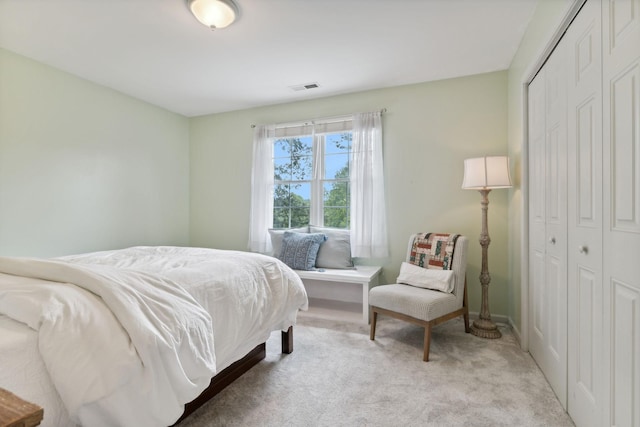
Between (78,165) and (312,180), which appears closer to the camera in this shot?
(78,165)

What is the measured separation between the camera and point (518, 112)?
2596 millimetres

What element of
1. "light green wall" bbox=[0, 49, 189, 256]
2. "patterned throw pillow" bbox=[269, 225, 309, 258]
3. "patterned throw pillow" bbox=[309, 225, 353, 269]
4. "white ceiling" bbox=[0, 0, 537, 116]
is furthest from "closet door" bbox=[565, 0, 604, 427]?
"light green wall" bbox=[0, 49, 189, 256]

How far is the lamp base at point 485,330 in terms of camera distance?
2644 mm

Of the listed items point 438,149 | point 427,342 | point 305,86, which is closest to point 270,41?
point 305,86

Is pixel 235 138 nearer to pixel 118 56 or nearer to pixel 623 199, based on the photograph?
pixel 118 56

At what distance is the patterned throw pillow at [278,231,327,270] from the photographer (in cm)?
343

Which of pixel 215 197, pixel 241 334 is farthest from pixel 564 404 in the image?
pixel 215 197

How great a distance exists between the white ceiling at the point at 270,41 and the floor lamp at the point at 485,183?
1.01 metres

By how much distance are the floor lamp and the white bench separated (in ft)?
3.25

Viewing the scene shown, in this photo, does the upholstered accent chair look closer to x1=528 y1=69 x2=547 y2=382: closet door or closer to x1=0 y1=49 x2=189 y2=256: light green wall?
x1=528 y1=69 x2=547 y2=382: closet door

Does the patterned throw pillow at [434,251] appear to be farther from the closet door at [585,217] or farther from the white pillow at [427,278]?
the closet door at [585,217]

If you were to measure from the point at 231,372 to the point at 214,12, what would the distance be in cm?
237

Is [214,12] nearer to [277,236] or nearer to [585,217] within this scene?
[277,236]

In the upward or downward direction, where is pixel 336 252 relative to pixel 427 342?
upward
